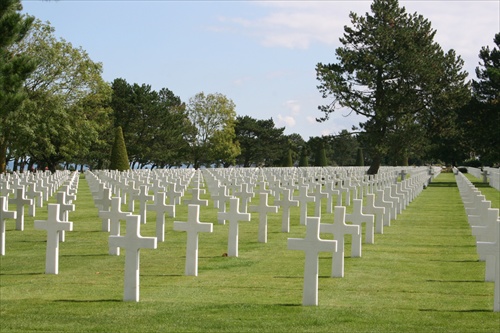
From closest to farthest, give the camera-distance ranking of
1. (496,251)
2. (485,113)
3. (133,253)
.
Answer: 1. (496,251)
2. (133,253)
3. (485,113)

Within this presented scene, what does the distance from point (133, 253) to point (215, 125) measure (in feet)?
256

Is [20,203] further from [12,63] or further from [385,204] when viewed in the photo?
[385,204]

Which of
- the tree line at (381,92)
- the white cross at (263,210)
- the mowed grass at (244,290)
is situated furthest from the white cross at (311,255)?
the tree line at (381,92)

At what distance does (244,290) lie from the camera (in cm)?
901

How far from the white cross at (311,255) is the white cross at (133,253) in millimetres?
1575

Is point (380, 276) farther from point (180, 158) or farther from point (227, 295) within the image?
point (180, 158)

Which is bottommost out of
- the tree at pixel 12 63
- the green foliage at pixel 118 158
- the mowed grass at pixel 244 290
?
the mowed grass at pixel 244 290

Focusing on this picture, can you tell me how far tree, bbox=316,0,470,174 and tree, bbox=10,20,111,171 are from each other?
1598 centimetres

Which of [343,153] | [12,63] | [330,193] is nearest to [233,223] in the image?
[12,63]

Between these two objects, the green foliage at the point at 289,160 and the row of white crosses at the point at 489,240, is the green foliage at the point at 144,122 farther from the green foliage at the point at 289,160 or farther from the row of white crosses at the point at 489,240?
the row of white crosses at the point at 489,240

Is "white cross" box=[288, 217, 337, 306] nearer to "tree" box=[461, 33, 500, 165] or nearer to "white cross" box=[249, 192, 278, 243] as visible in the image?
"white cross" box=[249, 192, 278, 243]

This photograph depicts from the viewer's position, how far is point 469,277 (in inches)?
401

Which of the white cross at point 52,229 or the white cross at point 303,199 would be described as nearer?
the white cross at point 52,229

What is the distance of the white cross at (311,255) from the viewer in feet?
25.9
